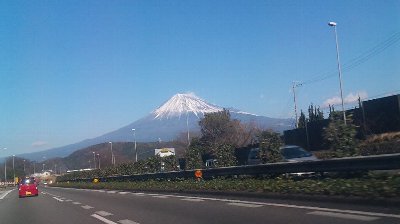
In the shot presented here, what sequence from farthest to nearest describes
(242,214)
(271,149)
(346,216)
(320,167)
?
(271,149)
(320,167)
(242,214)
(346,216)

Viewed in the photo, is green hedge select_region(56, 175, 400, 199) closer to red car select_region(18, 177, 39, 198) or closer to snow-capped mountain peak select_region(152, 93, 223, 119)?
red car select_region(18, 177, 39, 198)

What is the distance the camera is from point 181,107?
17125cm

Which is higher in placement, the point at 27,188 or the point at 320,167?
the point at 320,167

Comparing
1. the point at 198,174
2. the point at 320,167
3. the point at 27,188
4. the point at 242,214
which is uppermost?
the point at 320,167

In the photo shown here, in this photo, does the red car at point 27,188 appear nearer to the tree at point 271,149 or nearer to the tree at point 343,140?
the tree at point 271,149

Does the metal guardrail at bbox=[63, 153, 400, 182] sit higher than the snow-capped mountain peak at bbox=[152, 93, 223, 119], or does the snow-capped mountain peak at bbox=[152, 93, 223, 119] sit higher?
the snow-capped mountain peak at bbox=[152, 93, 223, 119]

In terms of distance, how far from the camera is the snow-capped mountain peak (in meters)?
154

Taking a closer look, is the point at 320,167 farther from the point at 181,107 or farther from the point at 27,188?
the point at 181,107

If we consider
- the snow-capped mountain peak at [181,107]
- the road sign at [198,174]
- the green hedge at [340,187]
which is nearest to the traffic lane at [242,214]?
the green hedge at [340,187]

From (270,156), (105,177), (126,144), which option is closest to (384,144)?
(270,156)

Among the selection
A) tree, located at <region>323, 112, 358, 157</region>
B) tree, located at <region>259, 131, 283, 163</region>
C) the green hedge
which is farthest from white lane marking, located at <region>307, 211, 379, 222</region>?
tree, located at <region>259, 131, 283, 163</region>

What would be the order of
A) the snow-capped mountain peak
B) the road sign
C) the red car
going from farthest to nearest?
1. the snow-capped mountain peak
2. the red car
3. the road sign

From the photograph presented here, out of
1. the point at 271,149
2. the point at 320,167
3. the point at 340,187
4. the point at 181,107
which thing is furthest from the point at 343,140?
the point at 181,107

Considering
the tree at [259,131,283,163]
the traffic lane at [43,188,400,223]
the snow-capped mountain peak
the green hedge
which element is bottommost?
the traffic lane at [43,188,400,223]
